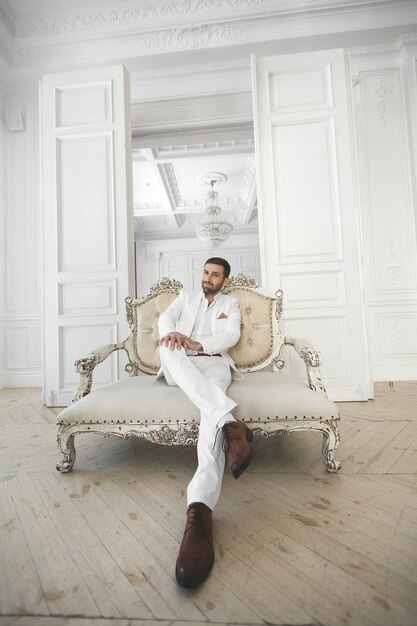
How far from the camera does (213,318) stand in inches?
85.5

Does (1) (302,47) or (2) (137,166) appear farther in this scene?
(2) (137,166)

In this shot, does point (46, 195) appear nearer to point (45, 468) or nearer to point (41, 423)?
point (41, 423)

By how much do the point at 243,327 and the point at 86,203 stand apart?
2.27 m

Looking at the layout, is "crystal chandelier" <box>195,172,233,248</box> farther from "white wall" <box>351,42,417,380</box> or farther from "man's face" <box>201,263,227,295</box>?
"man's face" <box>201,263,227,295</box>

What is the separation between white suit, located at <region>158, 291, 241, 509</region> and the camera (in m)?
1.24

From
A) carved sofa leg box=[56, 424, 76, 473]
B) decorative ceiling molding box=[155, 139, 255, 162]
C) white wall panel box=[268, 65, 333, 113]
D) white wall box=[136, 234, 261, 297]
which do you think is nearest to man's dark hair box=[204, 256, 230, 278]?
carved sofa leg box=[56, 424, 76, 473]

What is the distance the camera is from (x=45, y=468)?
1.79m

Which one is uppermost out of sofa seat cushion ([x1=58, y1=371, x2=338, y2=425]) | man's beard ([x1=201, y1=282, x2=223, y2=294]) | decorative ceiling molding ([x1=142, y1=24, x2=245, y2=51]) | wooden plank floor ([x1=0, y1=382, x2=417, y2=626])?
decorative ceiling molding ([x1=142, y1=24, x2=245, y2=51])

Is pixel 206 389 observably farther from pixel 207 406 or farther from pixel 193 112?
pixel 193 112

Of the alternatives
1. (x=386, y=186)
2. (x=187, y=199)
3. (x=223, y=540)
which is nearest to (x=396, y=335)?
(x=386, y=186)

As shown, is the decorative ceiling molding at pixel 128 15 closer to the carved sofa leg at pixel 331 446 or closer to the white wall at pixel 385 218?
the white wall at pixel 385 218

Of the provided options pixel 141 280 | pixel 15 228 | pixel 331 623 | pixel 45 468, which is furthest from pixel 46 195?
pixel 141 280

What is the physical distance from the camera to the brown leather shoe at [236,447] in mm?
1210

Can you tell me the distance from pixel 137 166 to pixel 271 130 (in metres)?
4.24
